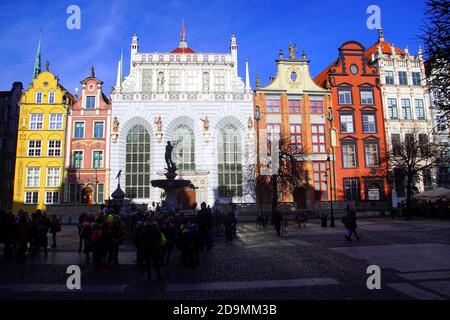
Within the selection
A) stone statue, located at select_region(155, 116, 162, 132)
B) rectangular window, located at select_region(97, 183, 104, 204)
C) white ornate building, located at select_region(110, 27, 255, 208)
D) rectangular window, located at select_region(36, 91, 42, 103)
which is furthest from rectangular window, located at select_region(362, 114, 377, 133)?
rectangular window, located at select_region(36, 91, 42, 103)

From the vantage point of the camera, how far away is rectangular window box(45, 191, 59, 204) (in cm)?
3762

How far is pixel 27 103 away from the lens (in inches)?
1548

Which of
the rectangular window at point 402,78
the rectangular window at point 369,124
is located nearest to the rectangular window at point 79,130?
the rectangular window at point 369,124

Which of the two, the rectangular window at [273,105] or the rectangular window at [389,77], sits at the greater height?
the rectangular window at [389,77]

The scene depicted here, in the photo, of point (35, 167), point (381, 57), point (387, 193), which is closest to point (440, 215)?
point (387, 193)

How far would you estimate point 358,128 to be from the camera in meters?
41.0

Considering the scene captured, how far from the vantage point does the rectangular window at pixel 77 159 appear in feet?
125

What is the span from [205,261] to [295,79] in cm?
3438

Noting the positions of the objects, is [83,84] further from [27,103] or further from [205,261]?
[205,261]

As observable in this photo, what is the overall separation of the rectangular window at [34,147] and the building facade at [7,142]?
11.2 meters

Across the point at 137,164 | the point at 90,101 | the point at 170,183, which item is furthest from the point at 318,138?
the point at 90,101

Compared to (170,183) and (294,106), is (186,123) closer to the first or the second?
(294,106)

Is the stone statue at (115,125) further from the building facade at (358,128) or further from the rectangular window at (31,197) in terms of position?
the building facade at (358,128)

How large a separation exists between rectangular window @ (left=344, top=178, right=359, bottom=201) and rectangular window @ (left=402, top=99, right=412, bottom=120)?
11.3m
